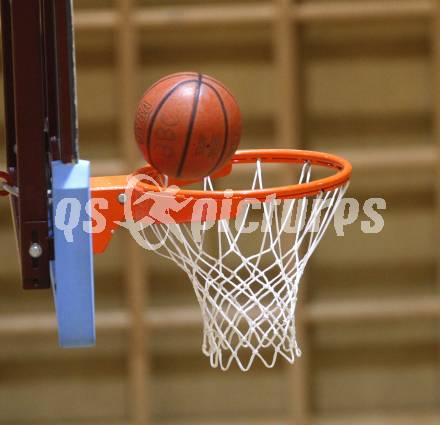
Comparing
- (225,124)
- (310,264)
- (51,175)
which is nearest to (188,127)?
(225,124)

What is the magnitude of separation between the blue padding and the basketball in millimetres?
140

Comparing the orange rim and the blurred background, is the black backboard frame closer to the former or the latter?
the orange rim

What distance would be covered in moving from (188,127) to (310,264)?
1.67m

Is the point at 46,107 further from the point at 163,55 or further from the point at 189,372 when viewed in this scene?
the point at 189,372

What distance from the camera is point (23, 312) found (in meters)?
3.17

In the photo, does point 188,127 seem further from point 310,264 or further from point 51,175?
point 310,264

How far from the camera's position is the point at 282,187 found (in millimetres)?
1888

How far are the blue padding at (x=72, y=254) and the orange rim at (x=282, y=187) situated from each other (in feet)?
0.82

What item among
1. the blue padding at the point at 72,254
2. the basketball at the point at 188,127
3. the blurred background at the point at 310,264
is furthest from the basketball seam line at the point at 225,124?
the blurred background at the point at 310,264

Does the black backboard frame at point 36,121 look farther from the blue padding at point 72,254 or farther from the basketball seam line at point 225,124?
the basketball seam line at point 225,124

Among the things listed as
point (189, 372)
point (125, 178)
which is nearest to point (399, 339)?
point (189, 372)

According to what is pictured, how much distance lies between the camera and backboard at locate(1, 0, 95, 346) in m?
1.54

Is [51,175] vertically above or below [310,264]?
above

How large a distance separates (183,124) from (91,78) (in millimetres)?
1608
